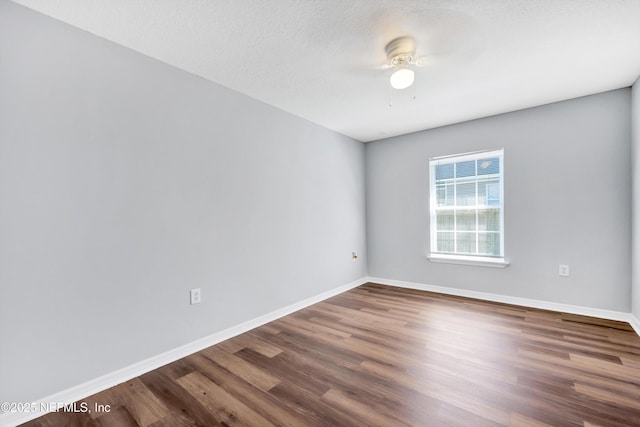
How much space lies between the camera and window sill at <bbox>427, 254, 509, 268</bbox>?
11.4ft

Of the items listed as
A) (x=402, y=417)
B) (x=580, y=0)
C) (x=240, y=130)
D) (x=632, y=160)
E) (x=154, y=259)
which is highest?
(x=580, y=0)

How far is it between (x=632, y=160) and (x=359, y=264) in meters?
3.30

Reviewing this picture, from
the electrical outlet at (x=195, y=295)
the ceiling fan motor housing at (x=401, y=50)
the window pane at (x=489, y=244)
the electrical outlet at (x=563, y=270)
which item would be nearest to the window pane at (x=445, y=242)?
the window pane at (x=489, y=244)

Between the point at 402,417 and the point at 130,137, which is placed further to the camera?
the point at 130,137

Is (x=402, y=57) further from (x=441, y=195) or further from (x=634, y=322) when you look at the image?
(x=634, y=322)

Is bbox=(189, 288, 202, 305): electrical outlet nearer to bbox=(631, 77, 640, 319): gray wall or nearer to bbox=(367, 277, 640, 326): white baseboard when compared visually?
bbox=(367, 277, 640, 326): white baseboard

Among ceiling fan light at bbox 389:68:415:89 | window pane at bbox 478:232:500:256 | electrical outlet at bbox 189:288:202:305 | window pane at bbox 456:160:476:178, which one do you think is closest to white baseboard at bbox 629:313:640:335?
window pane at bbox 478:232:500:256

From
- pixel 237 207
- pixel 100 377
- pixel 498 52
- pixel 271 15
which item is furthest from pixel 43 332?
pixel 498 52

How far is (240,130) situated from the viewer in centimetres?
279

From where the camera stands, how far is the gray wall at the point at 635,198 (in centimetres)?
257

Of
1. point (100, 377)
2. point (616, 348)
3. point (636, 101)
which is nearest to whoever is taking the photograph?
point (100, 377)

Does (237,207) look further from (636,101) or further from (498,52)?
(636,101)

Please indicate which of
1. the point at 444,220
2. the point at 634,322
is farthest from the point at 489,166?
the point at 634,322

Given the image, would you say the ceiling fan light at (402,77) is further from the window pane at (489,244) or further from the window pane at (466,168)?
the window pane at (489,244)
